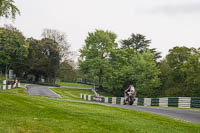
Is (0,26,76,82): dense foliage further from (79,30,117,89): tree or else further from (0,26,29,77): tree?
(79,30,117,89): tree

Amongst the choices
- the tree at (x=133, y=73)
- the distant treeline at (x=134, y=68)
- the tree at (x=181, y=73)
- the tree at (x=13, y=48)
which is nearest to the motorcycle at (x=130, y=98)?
the tree at (x=181, y=73)

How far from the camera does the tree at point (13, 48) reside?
68188 mm

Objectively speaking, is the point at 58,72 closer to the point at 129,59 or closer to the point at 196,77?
the point at 129,59

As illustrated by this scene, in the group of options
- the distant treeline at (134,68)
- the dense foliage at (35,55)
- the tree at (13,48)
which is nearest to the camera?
the distant treeline at (134,68)

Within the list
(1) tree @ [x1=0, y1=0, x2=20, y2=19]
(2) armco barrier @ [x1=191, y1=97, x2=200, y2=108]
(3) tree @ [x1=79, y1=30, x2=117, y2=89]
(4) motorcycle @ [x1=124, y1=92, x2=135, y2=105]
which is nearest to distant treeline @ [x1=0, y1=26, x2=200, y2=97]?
(3) tree @ [x1=79, y1=30, x2=117, y2=89]

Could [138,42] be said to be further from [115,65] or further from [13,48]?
[13,48]

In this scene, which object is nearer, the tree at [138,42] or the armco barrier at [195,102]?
the armco barrier at [195,102]

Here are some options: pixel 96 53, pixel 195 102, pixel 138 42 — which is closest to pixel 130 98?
A: pixel 195 102

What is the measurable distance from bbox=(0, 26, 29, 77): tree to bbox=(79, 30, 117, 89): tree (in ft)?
63.6

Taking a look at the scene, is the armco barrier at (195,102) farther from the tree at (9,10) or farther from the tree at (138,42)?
the tree at (138,42)

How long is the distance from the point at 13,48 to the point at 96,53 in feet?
85.6

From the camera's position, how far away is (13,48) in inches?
2751

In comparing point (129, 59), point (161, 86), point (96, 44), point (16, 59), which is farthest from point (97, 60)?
point (16, 59)

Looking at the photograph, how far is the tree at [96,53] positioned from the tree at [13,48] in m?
19.4
